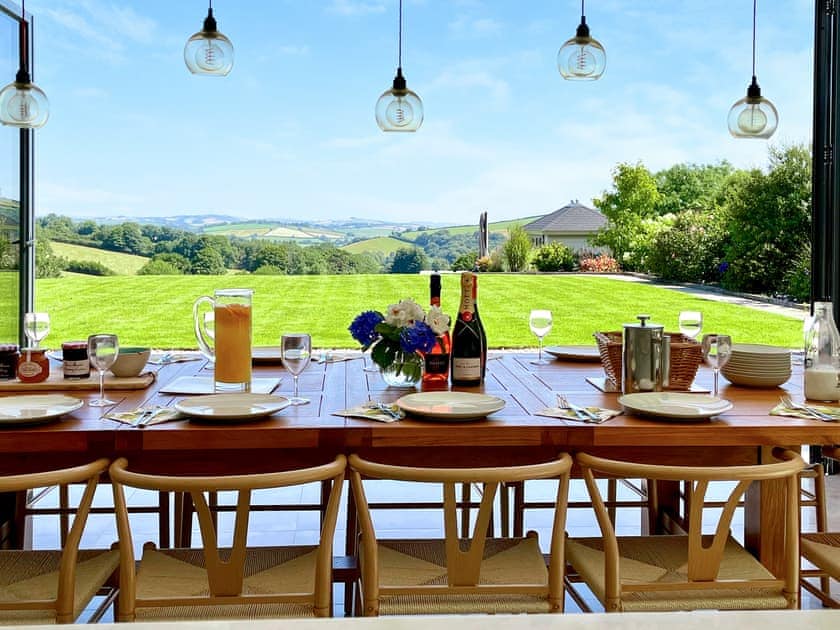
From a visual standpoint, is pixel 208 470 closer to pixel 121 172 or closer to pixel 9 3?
pixel 9 3

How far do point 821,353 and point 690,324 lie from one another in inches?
14.4

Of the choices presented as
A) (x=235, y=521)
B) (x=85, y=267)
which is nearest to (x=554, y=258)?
(x=85, y=267)

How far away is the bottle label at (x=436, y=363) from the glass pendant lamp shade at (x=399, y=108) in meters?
1.47

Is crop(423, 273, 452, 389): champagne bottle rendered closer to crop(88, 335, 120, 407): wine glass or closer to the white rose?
the white rose

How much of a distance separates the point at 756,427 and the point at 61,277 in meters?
10.5

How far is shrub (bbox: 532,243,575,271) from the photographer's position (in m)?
10.3

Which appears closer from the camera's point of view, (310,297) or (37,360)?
(37,360)

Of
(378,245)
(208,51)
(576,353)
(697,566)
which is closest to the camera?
(697,566)

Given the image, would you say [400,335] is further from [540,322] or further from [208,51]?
[208,51]

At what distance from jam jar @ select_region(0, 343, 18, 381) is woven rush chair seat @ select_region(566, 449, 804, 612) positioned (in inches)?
63.1

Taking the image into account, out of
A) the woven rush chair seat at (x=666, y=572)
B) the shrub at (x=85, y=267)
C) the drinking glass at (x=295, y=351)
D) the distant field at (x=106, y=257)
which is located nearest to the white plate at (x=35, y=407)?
the drinking glass at (x=295, y=351)

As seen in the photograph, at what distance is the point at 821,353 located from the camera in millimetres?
2154

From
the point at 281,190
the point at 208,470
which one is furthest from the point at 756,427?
the point at 281,190

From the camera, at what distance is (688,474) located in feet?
4.99
